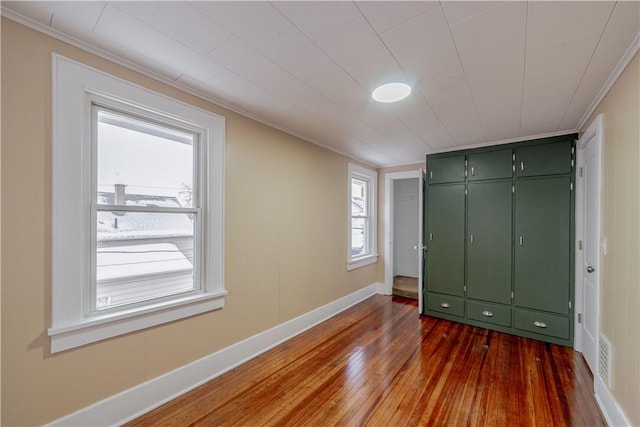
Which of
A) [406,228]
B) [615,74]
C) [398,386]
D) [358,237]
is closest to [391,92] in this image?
[615,74]

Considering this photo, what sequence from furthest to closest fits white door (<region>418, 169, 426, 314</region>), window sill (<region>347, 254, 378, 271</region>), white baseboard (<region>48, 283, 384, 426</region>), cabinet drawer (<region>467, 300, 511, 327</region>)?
window sill (<region>347, 254, 378, 271</region>) → white door (<region>418, 169, 426, 314</region>) → cabinet drawer (<region>467, 300, 511, 327</region>) → white baseboard (<region>48, 283, 384, 426</region>)

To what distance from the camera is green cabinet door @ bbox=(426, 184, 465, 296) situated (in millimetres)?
3646

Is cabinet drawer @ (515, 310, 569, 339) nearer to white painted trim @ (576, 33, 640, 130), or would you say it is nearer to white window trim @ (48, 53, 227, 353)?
white painted trim @ (576, 33, 640, 130)

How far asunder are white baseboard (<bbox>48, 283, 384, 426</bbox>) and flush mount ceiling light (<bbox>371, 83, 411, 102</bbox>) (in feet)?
8.21

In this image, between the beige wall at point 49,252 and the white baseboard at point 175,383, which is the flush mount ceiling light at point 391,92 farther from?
the white baseboard at point 175,383

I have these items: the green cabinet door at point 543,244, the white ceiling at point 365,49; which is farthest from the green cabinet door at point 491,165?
the white ceiling at point 365,49

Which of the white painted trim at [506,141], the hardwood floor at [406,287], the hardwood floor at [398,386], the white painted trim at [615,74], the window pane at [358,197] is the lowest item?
the hardwood floor at [398,386]

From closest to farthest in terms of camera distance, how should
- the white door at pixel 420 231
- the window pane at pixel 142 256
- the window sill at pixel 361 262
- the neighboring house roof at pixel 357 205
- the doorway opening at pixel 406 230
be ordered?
the window pane at pixel 142 256 < the white door at pixel 420 231 < the window sill at pixel 361 262 < the neighboring house roof at pixel 357 205 < the doorway opening at pixel 406 230

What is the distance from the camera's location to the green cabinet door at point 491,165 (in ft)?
11.0

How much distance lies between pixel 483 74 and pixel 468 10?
716 millimetres

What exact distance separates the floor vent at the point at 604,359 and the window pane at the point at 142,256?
3.17m

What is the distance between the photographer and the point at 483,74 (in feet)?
6.16

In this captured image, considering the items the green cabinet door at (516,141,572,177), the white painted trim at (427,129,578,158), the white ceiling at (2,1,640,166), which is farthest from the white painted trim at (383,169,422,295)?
the white ceiling at (2,1,640,166)

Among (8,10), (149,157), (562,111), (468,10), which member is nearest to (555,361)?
(562,111)
